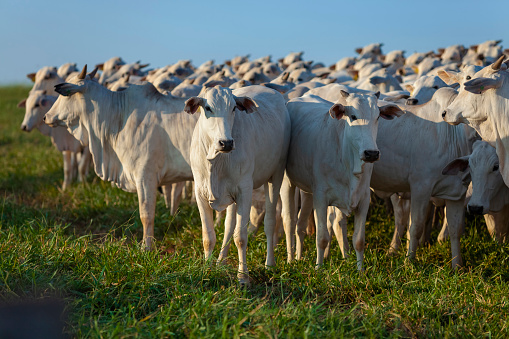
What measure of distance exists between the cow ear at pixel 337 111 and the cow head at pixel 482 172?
4.05 ft

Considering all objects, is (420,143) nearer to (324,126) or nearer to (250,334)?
(324,126)

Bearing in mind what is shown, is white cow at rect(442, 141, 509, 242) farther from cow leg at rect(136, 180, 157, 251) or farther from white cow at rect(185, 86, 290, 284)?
cow leg at rect(136, 180, 157, 251)

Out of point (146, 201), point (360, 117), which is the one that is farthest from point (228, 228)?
point (360, 117)

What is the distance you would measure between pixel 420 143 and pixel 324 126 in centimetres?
107

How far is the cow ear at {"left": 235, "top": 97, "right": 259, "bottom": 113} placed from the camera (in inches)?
223

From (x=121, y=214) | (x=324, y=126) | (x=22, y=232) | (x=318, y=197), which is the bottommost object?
(x=121, y=214)

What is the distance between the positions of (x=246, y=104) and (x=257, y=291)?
1559 millimetres

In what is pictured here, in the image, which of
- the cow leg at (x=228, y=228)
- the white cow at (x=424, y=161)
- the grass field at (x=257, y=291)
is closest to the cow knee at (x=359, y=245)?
the grass field at (x=257, y=291)

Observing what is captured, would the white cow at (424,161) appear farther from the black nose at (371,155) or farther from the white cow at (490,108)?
the black nose at (371,155)

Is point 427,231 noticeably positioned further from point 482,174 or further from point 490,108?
point 490,108

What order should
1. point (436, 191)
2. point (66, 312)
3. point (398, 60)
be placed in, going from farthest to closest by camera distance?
point (398, 60) → point (436, 191) → point (66, 312)

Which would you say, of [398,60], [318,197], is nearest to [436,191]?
[318,197]

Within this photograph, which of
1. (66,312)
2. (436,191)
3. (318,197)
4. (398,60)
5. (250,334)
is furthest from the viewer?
(398,60)

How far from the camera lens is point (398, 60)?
17.6 m
